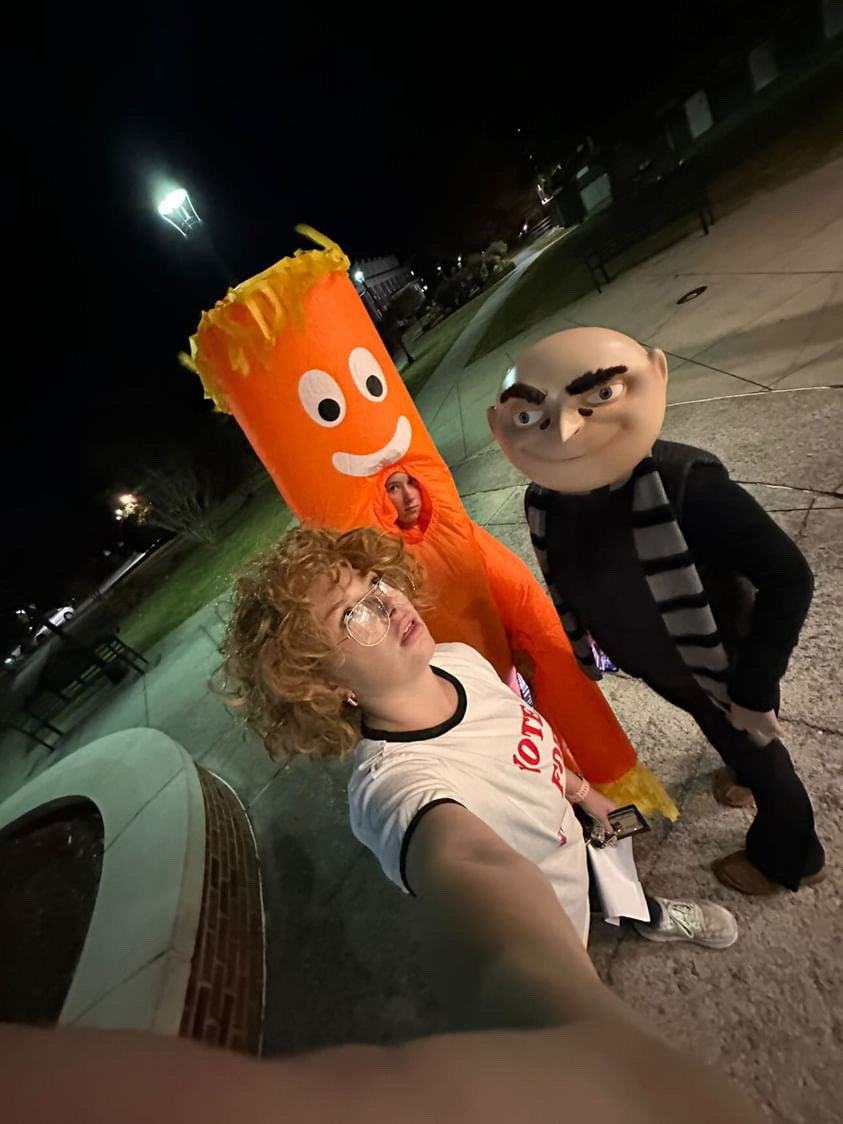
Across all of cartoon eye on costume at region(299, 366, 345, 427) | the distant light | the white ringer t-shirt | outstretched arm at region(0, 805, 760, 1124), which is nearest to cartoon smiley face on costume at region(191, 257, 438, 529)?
cartoon eye on costume at region(299, 366, 345, 427)

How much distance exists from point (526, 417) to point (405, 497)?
1.10m

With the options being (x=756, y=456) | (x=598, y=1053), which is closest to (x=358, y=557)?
(x=598, y=1053)

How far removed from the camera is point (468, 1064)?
0.45 meters

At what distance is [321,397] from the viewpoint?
2203 mm

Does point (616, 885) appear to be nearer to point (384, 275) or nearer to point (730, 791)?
point (730, 791)

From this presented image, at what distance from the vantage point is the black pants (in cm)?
161

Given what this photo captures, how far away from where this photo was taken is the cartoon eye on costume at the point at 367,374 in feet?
7.44

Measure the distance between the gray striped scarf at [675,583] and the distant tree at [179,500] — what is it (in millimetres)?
12239

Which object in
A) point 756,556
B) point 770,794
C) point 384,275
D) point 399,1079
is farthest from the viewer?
point 384,275

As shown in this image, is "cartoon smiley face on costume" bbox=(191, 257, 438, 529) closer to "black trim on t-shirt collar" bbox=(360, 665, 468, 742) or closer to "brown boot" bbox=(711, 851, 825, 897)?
"black trim on t-shirt collar" bbox=(360, 665, 468, 742)

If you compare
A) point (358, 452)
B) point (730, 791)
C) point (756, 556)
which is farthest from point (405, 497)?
point (730, 791)

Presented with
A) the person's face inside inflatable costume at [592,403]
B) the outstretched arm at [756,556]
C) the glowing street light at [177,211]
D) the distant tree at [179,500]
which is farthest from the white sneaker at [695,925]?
the distant tree at [179,500]

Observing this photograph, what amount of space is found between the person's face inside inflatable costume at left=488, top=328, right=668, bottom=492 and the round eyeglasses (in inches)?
21.6

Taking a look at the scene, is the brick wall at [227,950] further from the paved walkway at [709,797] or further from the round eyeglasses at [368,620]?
the round eyeglasses at [368,620]
